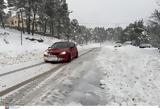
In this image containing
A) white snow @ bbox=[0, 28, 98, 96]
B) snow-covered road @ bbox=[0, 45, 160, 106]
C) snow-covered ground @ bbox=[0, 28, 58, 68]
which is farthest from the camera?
snow-covered ground @ bbox=[0, 28, 58, 68]

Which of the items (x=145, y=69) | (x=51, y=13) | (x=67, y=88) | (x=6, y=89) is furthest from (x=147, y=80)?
(x=51, y=13)

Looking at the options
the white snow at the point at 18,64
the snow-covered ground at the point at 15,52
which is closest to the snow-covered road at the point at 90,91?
the white snow at the point at 18,64

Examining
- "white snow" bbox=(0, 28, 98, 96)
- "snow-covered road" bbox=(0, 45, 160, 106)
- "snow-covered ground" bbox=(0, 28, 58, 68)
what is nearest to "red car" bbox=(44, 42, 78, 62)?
"white snow" bbox=(0, 28, 98, 96)

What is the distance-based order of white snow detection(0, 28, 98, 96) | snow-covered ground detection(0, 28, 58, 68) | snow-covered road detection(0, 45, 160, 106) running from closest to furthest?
1. snow-covered road detection(0, 45, 160, 106)
2. white snow detection(0, 28, 98, 96)
3. snow-covered ground detection(0, 28, 58, 68)

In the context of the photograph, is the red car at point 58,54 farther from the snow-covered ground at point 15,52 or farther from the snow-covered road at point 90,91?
the snow-covered road at point 90,91

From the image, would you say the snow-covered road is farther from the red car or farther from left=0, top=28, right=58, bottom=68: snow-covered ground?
left=0, top=28, right=58, bottom=68: snow-covered ground

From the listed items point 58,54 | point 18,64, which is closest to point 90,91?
point 18,64

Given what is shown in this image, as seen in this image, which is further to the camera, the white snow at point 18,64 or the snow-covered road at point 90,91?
the white snow at point 18,64

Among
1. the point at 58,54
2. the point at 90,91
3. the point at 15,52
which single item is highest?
the point at 58,54

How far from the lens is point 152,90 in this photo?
35.7ft

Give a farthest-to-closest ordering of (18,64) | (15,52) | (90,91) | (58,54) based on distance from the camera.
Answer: (15,52), (58,54), (18,64), (90,91)

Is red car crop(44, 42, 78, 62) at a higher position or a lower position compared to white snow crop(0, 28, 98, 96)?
higher

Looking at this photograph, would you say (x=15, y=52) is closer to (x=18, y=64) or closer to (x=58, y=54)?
(x=58, y=54)

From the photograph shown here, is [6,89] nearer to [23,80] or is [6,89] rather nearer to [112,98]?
[23,80]
